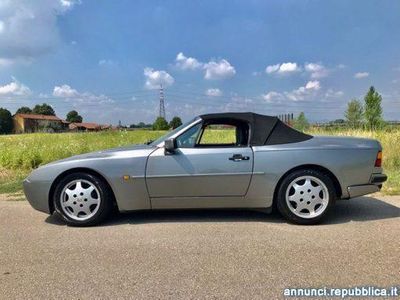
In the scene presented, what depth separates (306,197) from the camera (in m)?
4.60

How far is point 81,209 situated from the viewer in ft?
15.4

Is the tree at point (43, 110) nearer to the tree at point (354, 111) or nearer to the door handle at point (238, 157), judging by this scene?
the tree at point (354, 111)

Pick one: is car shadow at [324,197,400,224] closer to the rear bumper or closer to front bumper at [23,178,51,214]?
the rear bumper

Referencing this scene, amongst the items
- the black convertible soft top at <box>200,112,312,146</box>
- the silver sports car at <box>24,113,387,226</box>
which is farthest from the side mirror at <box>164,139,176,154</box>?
the black convertible soft top at <box>200,112,312,146</box>

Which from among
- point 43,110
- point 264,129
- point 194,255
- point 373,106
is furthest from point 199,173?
point 43,110

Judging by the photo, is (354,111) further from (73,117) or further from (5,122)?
(73,117)

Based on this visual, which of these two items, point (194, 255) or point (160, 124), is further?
point (160, 124)

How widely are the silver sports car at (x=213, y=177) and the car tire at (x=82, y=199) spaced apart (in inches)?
0.5

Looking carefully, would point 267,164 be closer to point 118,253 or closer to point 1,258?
point 118,253

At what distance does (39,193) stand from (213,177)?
7.38ft

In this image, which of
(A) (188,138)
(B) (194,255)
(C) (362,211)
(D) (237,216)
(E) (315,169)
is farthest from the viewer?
(C) (362,211)

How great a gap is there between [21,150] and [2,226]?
271 inches

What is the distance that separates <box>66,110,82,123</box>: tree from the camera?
4889 inches

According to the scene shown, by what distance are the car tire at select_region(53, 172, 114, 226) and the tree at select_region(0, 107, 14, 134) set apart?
9769 cm
